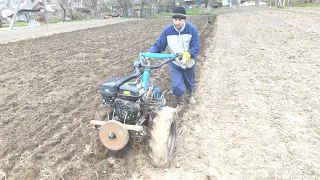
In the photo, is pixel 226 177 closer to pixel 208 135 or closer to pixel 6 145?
pixel 208 135

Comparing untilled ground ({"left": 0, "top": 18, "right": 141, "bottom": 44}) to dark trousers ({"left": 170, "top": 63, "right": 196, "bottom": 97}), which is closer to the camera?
dark trousers ({"left": 170, "top": 63, "right": 196, "bottom": 97})

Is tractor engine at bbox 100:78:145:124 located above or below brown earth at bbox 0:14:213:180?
above

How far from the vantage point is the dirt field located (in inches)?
148

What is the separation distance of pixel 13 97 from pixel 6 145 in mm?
2308

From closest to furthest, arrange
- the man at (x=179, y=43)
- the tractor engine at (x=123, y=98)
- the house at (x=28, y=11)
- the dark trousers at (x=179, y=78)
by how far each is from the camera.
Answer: the tractor engine at (x=123, y=98) < the man at (x=179, y=43) < the dark trousers at (x=179, y=78) < the house at (x=28, y=11)

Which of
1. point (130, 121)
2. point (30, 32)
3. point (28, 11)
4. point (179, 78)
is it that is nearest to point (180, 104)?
point (179, 78)

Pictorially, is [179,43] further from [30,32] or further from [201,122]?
[30,32]

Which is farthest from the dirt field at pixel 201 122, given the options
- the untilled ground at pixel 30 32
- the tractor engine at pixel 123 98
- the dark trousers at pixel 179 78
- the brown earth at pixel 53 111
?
the untilled ground at pixel 30 32

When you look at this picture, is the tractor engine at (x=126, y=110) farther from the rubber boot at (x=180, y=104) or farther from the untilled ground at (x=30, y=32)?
the untilled ground at (x=30, y=32)

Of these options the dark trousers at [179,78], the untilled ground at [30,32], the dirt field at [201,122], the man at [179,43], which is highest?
the man at [179,43]

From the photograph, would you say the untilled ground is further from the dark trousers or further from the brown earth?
the dark trousers

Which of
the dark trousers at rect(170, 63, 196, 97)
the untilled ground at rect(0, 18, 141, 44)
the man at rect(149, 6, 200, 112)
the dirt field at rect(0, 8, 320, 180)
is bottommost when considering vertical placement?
the dirt field at rect(0, 8, 320, 180)

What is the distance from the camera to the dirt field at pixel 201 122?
12.3 ft

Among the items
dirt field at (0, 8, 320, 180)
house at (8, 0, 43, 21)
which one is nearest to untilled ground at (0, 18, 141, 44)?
dirt field at (0, 8, 320, 180)
